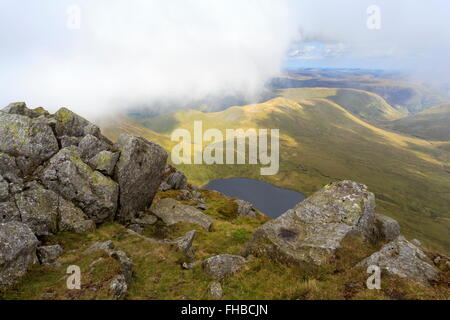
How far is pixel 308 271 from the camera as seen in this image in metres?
18.7

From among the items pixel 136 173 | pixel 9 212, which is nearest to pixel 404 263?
pixel 136 173

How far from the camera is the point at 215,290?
17.5 metres

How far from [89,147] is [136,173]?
8045 millimetres

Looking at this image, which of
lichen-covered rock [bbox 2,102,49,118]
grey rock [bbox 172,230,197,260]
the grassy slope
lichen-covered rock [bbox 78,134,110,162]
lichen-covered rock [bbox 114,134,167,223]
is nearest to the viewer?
the grassy slope

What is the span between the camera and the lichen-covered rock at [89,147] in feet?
121

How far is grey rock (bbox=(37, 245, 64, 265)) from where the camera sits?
21394mm

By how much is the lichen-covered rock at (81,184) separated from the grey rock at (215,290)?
70.8 feet

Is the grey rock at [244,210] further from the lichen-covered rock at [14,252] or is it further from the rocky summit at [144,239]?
the lichen-covered rock at [14,252]

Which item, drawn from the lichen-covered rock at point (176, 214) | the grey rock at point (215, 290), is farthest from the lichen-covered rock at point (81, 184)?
the grey rock at point (215, 290)

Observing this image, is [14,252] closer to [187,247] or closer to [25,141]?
[187,247]

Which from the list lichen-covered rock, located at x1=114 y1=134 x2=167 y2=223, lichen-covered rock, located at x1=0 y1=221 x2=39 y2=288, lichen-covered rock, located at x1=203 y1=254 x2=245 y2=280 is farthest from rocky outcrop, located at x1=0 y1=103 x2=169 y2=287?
lichen-covered rock, located at x1=203 y1=254 x2=245 y2=280

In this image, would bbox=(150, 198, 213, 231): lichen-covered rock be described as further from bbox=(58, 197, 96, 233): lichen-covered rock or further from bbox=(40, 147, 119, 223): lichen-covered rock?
bbox=(58, 197, 96, 233): lichen-covered rock

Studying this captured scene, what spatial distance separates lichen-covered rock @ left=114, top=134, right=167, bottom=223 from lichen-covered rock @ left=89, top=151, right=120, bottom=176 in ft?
2.68
